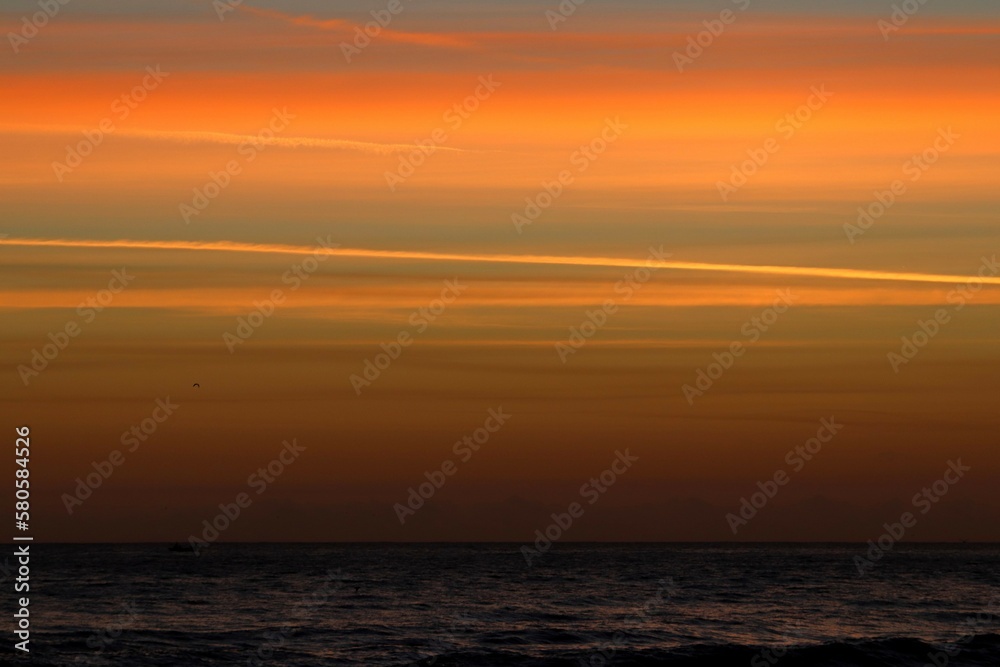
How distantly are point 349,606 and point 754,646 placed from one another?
100 feet

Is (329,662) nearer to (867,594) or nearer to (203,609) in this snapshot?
(203,609)

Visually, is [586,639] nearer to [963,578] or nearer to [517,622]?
[517,622]

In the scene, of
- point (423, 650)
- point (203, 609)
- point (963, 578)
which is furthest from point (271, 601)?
point (963, 578)

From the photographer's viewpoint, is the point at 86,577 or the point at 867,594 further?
the point at 86,577

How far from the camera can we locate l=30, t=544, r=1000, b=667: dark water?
4928cm

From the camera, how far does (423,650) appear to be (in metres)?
51.9

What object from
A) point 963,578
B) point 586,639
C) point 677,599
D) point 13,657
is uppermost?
point 963,578

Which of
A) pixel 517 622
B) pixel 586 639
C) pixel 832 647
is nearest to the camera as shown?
pixel 832 647

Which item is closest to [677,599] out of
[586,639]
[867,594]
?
[867,594]

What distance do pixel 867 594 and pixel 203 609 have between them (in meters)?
45.8

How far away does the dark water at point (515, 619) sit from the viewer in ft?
162

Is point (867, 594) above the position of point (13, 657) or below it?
above

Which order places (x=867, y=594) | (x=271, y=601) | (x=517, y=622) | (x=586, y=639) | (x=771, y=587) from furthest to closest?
(x=771, y=587), (x=867, y=594), (x=271, y=601), (x=517, y=622), (x=586, y=639)

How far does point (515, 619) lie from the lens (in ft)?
222
